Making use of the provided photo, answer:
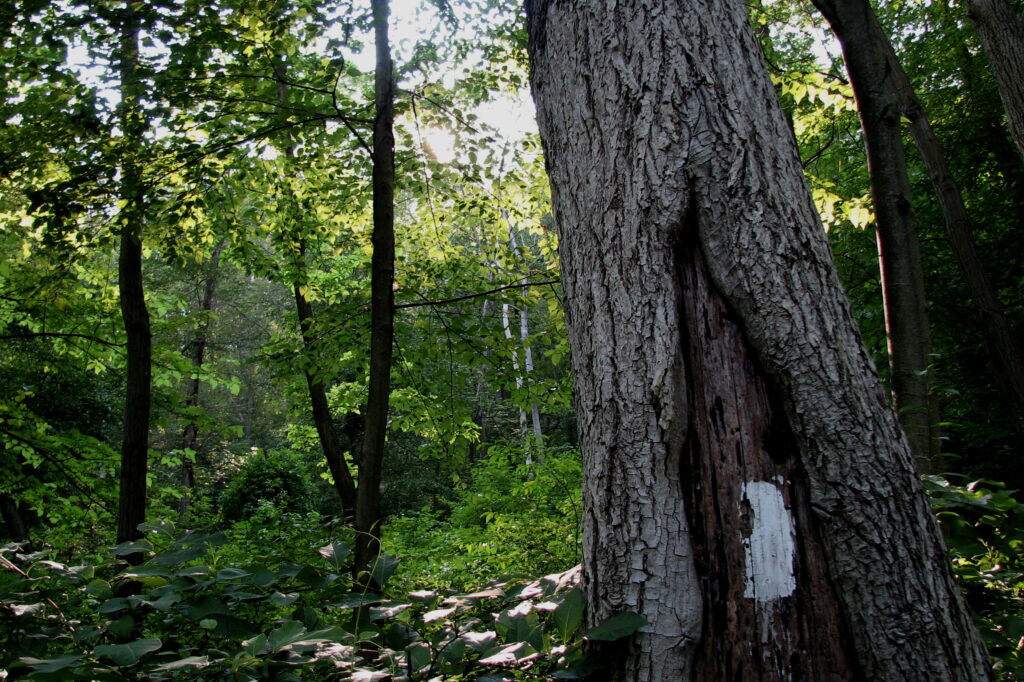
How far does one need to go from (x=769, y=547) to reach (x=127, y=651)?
1.22 metres

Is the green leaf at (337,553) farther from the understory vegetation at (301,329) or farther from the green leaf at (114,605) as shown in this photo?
the green leaf at (114,605)

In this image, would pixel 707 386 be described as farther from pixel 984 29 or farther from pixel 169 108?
pixel 984 29

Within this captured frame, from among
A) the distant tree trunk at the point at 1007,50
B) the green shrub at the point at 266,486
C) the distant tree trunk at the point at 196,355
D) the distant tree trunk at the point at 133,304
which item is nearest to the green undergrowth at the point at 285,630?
the distant tree trunk at the point at 133,304

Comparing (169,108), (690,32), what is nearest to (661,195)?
(690,32)

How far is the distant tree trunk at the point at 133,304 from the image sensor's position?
339cm

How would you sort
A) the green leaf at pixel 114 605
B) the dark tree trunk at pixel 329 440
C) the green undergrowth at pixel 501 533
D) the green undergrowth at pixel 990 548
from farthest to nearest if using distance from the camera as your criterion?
1. the dark tree trunk at pixel 329 440
2. the green undergrowth at pixel 501 533
3. the green undergrowth at pixel 990 548
4. the green leaf at pixel 114 605

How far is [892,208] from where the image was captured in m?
3.28

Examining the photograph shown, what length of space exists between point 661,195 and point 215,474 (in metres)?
21.4

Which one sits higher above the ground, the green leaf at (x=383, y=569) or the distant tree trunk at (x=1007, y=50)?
the distant tree trunk at (x=1007, y=50)

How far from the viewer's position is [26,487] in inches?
207

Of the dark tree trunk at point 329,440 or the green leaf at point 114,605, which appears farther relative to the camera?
the dark tree trunk at point 329,440

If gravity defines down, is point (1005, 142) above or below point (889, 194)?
above

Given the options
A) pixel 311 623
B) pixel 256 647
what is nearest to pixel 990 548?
pixel 311 623

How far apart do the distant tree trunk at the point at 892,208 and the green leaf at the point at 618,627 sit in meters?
2.39
